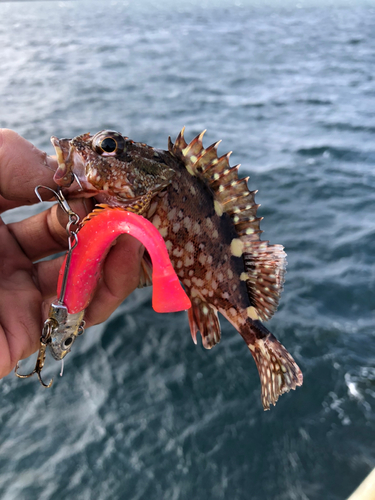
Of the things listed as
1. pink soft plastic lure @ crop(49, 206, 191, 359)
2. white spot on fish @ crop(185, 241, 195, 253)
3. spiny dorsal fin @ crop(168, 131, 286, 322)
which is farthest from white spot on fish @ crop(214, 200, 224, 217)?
pink soft plastic lure @ crop(49, 206, 191, 359)

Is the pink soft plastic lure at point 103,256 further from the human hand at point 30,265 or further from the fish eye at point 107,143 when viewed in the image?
the fish eye at point 107,143

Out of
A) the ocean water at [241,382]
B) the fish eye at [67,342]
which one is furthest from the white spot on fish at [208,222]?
the ocean water at [241,382]

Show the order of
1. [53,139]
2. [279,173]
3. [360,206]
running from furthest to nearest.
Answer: [279,173], [360,206], [53,139]

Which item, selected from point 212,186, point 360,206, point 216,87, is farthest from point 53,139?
point 216,87

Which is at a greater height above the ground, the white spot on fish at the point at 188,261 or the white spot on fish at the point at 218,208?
the white spot on fish at the point at 218,208

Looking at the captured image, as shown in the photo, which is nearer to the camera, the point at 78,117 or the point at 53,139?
the point at 53,139

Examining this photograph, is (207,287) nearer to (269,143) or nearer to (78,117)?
(269,143)

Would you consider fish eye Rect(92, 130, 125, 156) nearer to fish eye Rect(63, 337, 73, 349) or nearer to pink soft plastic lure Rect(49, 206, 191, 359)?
pink soft plastic lure Rect(49, 206, 191, 359)
